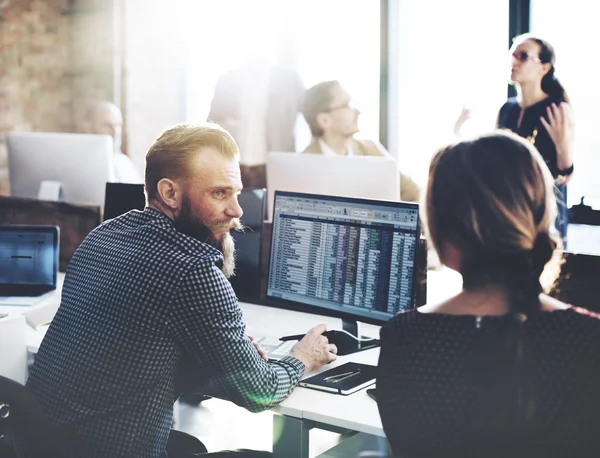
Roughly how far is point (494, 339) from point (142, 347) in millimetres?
756

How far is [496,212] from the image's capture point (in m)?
1.11

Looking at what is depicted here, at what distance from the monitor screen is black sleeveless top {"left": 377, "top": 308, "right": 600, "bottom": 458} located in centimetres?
83

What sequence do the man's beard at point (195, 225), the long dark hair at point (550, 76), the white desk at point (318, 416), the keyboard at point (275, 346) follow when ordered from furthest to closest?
1. the long dark hair at point (550, 76)
2. the keyboard at point (275, 346)
3. the man's beard at point (195, 225)
4. the white desk at point (318, 416)

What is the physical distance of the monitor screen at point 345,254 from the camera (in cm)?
200

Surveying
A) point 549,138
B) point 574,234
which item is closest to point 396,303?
point 549,138

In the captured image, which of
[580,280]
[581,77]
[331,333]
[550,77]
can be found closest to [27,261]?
[331,333]

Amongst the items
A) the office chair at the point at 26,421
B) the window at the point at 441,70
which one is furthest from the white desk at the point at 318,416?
the window at the point at 441,70

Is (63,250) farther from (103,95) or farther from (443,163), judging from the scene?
(103,95)

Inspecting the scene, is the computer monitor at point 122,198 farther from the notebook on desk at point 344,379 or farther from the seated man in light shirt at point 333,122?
the seated man in light shirt at point 333,122

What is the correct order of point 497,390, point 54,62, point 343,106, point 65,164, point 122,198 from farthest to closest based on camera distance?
1. point 54,62
2. point 343,106
3. point 65,164
4. point 122,198
5. point 497,390

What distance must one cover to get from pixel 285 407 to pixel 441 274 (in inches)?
53.3

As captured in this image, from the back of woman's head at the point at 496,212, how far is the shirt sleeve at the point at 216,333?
1.81ft

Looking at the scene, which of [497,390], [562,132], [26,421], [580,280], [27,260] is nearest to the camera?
[497,390]

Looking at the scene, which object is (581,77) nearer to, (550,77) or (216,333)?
(550,77)
